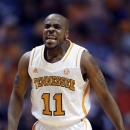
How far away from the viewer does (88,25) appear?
877 cm

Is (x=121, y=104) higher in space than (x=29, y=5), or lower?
lower

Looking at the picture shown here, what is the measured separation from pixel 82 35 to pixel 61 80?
160 inches

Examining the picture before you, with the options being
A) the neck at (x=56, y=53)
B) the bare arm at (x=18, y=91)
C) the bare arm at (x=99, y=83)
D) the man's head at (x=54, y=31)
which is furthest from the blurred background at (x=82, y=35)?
A: the man's head at (x=54, y=31)

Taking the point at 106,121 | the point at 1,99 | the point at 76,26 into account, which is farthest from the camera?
the point at 76,26

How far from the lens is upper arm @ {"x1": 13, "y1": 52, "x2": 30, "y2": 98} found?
481cm

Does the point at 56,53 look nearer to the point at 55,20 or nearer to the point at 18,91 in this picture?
the point at 55,20

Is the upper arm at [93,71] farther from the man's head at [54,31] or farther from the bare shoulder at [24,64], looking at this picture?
the bare shoulder at [24,64]

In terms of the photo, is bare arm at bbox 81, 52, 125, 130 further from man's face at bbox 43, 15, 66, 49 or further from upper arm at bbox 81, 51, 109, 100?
man's face at bbox 43, 15, 66, 49

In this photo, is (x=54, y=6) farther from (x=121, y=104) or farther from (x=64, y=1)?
(x=121, y=104)

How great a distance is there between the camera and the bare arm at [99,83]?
15.1ft

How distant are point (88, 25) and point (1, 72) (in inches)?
72.9

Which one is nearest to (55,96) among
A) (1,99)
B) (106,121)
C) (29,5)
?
(106,121)

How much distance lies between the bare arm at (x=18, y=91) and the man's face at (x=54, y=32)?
36 cm

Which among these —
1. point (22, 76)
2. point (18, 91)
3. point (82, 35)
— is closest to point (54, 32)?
point (22, 76)
